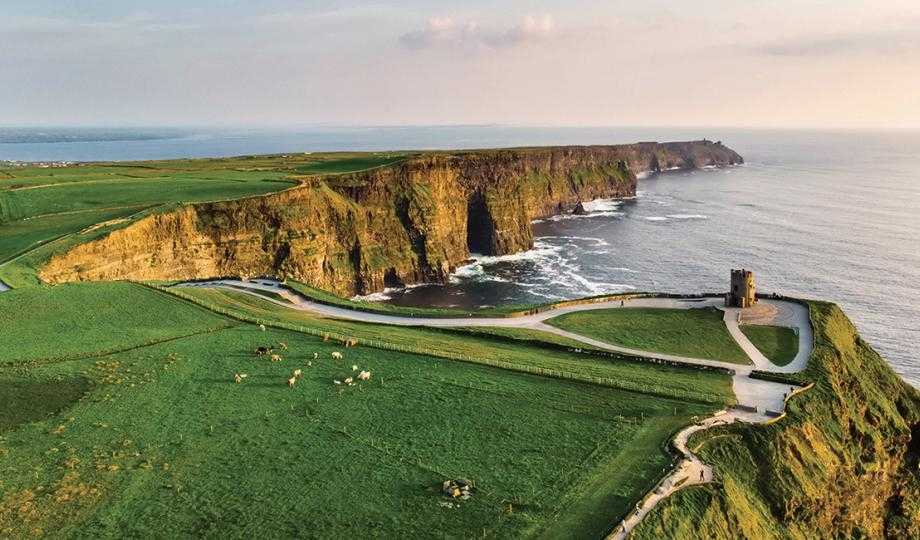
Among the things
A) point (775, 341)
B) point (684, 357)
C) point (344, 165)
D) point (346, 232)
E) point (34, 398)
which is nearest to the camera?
point (34, 398)

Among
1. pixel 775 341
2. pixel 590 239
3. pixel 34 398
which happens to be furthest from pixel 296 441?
pixel 590 239

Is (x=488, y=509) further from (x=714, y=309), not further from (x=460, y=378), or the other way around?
(x=714, y=309)

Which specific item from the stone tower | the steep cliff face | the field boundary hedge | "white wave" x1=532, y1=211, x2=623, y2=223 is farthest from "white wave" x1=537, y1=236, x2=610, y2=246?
A: the field boundary hedge

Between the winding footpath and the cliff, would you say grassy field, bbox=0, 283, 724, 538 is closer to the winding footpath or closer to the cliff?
the winding footpath

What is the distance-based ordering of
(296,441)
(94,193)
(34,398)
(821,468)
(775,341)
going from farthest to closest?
(94,193), (775,341), (821,468), (34,398), (296,441)

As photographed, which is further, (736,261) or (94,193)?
(736,261)

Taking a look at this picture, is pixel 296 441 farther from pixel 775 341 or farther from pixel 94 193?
pixel 94 193
